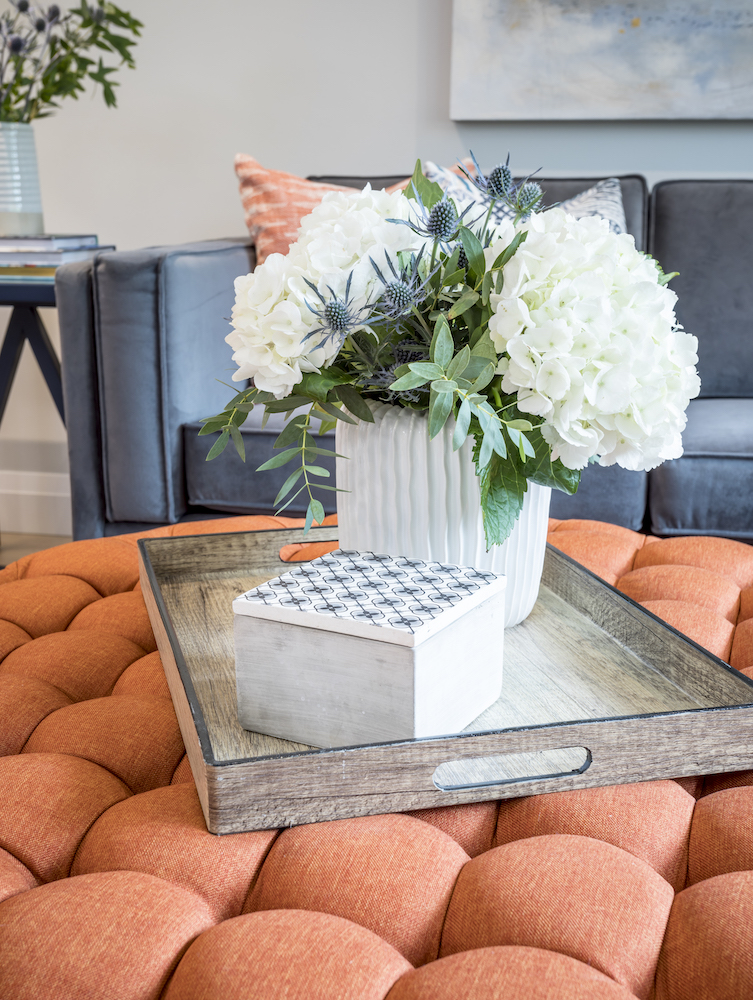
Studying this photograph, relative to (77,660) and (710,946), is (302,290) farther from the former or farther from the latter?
(710,946)

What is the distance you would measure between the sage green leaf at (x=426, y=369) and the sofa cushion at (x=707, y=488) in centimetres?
100

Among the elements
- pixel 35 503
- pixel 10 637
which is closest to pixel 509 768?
pixel 10 637

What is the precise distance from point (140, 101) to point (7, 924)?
99.1 inches

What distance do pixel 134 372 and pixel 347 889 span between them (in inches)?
51.0

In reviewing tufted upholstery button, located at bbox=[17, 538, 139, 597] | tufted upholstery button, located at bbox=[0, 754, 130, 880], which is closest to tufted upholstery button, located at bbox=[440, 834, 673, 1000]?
tufted upholstery button, located at bbox=[0, 754, 130, 880]

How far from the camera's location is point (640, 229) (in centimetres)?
198

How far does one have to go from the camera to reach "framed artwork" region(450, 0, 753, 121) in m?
2.10

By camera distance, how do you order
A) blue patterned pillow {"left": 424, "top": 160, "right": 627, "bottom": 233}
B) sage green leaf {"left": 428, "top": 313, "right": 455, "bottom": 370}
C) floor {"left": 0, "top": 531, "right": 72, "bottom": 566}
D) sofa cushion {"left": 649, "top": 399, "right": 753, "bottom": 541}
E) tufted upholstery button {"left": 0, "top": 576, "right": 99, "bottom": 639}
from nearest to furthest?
sage green leaf {"left": 428, "top": 313, "right": 455, "bottom": 370} < tufted upholstery button {"left": 0, "top": 576, "right": 99, "bottom": 639} < sofa cushion {"left": 649, "top": 399, "right": 753, "bottom": 541} < blue patterned pillow {"left": 424, "top": 160, "right": 627, "bottom": 233} < floor {"left": 0, "top": 531, "right": 72, "bottom": 566}

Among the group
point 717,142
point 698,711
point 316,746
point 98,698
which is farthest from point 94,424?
point 717,142

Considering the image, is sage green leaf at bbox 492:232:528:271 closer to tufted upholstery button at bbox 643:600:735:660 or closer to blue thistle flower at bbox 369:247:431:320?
blue thistle flower at bbox 369:247:431:320

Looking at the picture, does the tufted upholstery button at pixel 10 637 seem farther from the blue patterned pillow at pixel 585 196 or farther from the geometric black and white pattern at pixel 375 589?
the blue patterned pillow at pixel 585 196

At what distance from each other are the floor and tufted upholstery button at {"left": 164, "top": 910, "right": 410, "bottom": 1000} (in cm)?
214

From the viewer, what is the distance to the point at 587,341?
579mm

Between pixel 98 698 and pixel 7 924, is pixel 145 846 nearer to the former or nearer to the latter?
pixel 7 924
